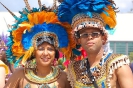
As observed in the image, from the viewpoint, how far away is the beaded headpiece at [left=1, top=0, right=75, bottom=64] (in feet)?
12.1

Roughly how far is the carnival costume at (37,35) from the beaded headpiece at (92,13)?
335 mm

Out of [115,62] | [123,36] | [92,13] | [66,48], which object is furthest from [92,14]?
[123,36]

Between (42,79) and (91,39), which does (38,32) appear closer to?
(42,79)

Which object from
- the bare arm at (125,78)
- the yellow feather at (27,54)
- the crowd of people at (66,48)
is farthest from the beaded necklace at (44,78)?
the bare arm at (125,78)

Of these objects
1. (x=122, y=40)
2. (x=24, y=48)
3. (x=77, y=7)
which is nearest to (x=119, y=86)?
(x=77, y=7)

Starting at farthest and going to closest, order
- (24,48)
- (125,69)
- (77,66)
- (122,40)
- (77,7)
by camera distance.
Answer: (122,40), (24,48), (77,66), (77,7), (125,69)

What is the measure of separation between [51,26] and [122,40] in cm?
1604

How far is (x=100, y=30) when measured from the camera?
10.7ft

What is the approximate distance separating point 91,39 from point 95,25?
16cm

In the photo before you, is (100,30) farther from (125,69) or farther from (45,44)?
(45,44)

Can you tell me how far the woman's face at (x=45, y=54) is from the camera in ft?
11.7

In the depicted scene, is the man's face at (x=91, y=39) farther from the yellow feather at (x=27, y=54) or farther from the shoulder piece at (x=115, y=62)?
the yellow feather at (x=27, y=54)

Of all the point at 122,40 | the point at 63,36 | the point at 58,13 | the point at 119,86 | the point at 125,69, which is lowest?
the point at 122,40

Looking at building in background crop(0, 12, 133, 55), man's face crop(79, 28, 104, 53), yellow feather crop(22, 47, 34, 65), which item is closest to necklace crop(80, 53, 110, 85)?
man's face crop(79, 28, 104, 53)
